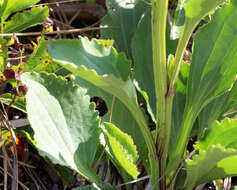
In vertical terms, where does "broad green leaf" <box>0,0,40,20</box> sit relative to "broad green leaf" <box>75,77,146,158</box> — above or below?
above

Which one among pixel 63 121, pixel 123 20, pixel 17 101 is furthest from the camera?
pixel 123 20

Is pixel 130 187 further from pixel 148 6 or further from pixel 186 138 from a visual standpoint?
pixel 148 6

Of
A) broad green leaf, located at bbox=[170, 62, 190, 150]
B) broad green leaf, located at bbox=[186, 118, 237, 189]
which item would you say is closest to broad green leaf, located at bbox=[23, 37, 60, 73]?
broad green leaf, located at bbox=[170, 62, 190, 150]

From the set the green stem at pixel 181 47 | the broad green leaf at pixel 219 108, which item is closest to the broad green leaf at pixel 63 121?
the green stem at pixel 181 47

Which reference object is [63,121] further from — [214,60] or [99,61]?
[214,60]

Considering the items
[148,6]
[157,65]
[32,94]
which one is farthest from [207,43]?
[32,94]

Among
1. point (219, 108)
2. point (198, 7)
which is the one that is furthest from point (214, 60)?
point (198, 7)

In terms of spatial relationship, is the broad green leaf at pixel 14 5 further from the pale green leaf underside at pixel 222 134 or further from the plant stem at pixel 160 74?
the pale green leaf underside at pixel 222 134

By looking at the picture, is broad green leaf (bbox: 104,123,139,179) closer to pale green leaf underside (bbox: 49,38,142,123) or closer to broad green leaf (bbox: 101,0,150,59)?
pale green leaf underside (bbox: 49,38,142,123)
